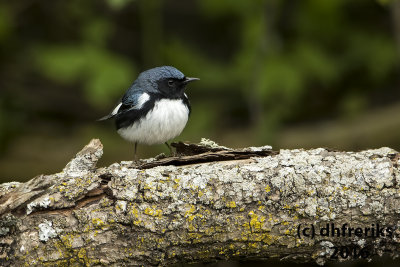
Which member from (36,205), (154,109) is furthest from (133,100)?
(36,205)

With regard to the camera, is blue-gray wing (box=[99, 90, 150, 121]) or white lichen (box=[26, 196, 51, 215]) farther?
blue-gray wing (box=[99, 90, 150, 121])

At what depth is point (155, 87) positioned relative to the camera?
4.87m

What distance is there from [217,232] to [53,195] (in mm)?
933

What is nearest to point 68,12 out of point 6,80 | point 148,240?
point 6,80

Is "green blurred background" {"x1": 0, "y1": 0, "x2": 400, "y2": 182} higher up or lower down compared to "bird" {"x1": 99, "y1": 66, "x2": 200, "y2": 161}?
higher up

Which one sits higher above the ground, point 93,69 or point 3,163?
point 93,69

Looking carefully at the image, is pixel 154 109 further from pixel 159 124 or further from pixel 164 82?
pixel 164 82

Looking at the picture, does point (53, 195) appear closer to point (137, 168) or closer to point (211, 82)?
point (137, 168)

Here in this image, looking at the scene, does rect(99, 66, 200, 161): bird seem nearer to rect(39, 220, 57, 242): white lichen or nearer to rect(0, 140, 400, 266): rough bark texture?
rect(0, 140, 400, 266): rough bark texture

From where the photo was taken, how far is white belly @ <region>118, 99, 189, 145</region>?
463cm

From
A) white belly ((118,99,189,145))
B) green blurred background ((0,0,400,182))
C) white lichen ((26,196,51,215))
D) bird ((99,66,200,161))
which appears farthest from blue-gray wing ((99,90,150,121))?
white lichen ((26,196,51,215))

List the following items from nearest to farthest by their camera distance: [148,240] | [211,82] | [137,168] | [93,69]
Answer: [148,240]
[137,168]
[93,69]
[211,82]

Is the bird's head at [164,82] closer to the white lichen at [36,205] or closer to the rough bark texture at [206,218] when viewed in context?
the rough bark texture at [206,218]

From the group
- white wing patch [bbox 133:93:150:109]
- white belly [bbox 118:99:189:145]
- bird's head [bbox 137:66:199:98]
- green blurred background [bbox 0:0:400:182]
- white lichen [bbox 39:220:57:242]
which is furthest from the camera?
green blurred background [bbox 0:0:400:182]
